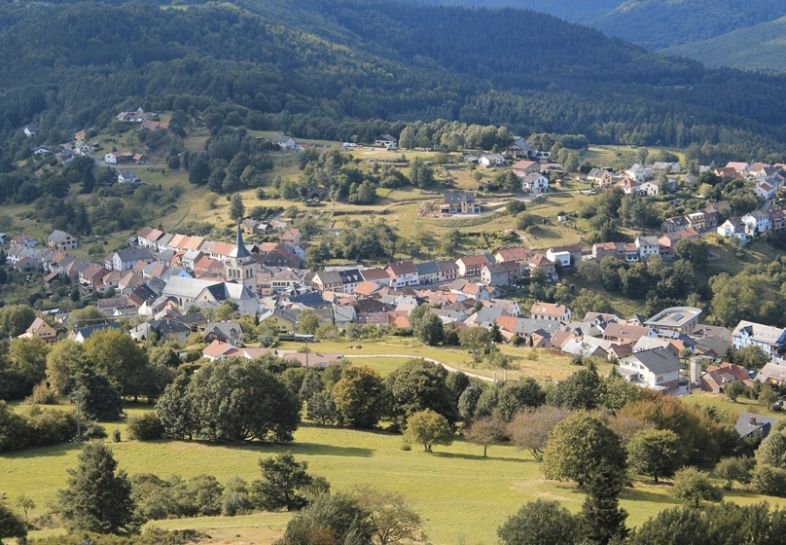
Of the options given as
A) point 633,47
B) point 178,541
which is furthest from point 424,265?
point 633,47

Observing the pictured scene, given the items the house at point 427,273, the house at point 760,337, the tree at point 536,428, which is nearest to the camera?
the tree at point 536,428

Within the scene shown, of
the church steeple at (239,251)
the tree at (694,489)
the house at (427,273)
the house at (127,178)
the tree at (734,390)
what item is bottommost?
the tree at (734,390)

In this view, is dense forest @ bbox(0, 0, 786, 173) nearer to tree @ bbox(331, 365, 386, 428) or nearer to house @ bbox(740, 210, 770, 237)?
house @ bbox(740, 210, 770, 237)

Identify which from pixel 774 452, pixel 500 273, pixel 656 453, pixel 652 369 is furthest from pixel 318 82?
pixel 656 453

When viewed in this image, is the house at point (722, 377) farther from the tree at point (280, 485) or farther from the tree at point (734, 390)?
the tree at point (280, 485)

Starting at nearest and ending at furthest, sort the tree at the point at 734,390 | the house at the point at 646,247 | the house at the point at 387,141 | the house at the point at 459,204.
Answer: the tree at the point at 734,390, the house at the point at 646,247, the house at the point at 459,204, the house at the point at 387,141

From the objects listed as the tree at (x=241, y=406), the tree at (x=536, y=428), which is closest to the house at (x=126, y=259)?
the tree at (x=241, y=406)

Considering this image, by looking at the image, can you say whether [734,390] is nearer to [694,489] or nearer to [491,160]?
[694,489]

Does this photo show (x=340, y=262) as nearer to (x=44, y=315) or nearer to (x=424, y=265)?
(x=424, y=265)
